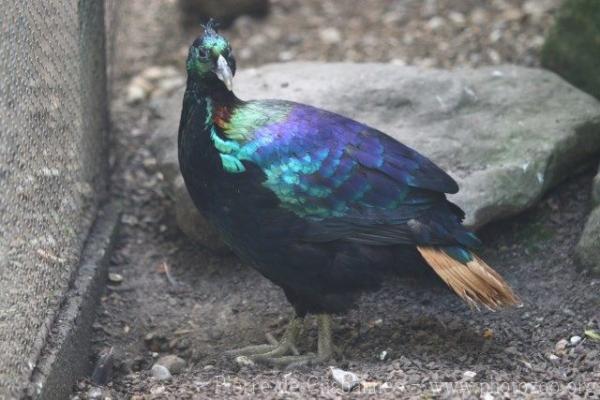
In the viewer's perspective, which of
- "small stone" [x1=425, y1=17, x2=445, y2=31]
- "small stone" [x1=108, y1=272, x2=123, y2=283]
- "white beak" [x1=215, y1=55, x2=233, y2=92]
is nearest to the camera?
"white beak" [x1=215, y1=55, x2=233, y2=92]

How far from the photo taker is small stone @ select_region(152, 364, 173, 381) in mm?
3846

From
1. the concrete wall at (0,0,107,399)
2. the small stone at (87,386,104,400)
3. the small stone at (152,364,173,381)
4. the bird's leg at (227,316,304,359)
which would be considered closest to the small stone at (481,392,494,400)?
the bird's leg at (227,316,304,359)

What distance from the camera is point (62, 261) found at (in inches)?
153

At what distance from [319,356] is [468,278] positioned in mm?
706

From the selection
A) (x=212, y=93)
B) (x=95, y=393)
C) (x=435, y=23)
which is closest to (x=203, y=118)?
(x=212, y=93)

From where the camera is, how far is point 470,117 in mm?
4805

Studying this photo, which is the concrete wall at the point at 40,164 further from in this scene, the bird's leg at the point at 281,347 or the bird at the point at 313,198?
the bird's leg at the point at 281,347

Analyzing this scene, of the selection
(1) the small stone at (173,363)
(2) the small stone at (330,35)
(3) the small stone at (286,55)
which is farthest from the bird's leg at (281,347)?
(2) the small stone at (330,35)

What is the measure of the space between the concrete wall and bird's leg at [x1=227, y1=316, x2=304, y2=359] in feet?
2.64

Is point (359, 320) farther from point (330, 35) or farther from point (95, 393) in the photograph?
point (330, 35)

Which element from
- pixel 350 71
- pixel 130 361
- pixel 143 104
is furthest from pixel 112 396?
pixel 143 104

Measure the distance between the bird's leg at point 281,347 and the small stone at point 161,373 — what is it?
1.01 ft

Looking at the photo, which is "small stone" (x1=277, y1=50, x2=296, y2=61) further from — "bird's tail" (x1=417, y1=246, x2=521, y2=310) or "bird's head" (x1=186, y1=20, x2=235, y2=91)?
"bird's tail" (x1=417, y1=246, x2=521, y2=310)

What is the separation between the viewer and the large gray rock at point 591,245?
416cm
